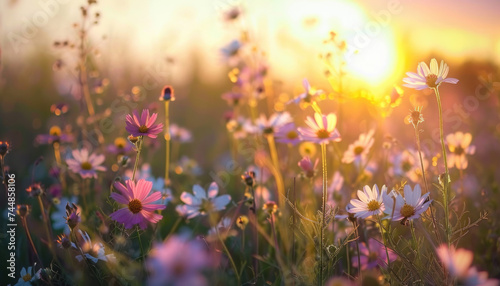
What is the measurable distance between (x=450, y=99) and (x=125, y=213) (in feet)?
10.8

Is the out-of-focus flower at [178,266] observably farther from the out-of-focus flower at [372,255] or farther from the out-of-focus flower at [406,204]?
the out-of-focus flower at [372,255]

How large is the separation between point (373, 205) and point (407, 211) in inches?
3.1

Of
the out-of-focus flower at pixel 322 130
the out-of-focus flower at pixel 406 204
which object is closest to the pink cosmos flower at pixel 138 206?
the out-of-focus flower at pixel 322 130

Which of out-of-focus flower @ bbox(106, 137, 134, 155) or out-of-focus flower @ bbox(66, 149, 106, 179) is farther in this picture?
out-of-focus flower @ bbox(106, 137, 134, 155)

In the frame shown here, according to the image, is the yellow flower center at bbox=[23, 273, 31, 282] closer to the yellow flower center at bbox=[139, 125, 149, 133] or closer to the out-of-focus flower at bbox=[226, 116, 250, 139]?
the yellow flower center at bbox=[139, 125, 149, 133]

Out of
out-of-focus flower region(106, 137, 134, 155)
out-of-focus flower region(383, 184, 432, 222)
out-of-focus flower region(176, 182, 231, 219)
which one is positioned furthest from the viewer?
out-of-focus flower region(106, 137, 134, 155)

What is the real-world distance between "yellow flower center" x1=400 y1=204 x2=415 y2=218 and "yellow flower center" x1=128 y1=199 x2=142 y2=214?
588mm

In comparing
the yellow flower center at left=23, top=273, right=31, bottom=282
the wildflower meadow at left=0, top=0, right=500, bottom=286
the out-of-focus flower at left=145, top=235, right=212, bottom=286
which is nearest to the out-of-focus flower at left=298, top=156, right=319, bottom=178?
the wildflower meadow at left=0, top=0, right=500, bottom=286

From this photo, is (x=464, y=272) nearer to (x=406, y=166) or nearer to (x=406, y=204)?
(x=406, y=204)

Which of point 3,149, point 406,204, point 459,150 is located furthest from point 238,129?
point 406,204

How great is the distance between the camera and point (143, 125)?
3.66 ft

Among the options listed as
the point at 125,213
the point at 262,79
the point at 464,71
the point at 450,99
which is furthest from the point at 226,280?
the point at 464,71

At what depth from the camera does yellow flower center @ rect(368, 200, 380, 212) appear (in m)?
1.02

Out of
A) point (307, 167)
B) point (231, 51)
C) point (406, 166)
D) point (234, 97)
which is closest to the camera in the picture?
point (307, 167)
